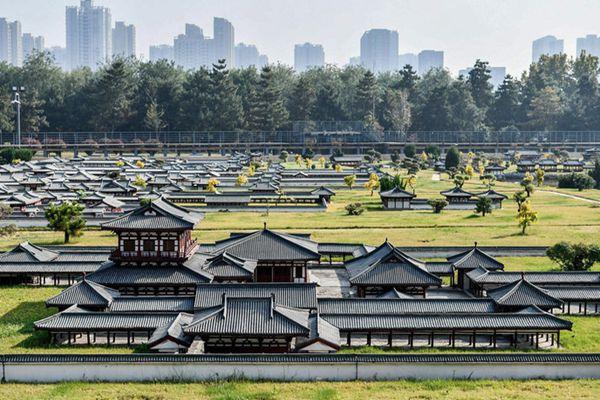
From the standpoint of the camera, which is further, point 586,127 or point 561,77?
point 561,77

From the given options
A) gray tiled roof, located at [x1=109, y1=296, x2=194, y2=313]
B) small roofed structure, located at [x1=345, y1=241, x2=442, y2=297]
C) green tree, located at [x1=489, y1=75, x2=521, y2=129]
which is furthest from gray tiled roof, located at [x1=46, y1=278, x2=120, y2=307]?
green tree, located at [x1=489, y1=75, x2=521, y2=129]

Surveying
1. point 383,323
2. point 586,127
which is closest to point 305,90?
point 586,127

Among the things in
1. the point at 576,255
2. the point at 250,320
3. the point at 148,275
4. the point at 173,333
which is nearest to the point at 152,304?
the point at 148,275

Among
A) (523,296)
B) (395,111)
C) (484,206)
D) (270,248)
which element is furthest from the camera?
(395,111)

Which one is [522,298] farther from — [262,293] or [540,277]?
[262,293]

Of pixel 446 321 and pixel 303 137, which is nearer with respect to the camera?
pixel 446 321

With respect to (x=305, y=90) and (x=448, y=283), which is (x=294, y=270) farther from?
(x=305, y=90)

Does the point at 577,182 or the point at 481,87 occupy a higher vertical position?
the point at 481,87

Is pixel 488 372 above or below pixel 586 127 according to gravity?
below
